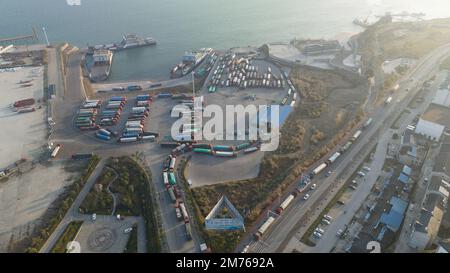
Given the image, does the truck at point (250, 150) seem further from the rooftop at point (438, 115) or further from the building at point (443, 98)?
the building at point (443, 98)

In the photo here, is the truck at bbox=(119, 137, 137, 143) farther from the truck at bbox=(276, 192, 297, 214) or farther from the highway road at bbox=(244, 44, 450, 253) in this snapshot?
the truck at bbox=(276, 192, 297, 214)

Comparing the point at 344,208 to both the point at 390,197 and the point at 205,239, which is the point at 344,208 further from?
the point at 205,239

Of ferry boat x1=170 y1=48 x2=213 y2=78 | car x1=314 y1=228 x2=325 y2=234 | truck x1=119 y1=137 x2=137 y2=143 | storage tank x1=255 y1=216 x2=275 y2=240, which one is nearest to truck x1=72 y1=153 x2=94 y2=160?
truck x1=119 y1=137 x2=137 y2=143

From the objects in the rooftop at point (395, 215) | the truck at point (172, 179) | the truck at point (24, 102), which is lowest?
the rooftop at point (395, 215)

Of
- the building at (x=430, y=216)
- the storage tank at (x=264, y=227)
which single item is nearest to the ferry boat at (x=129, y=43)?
the storage tank at (x=264, y=227)

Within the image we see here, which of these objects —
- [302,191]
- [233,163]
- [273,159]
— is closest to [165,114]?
[233,163]

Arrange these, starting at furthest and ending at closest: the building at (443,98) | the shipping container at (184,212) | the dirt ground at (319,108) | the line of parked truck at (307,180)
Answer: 1. the building at (443,98)
2. the dirt ground at (319,108)
3. the shipping container at (184,212)
4. the line of parked truck at (307,180)

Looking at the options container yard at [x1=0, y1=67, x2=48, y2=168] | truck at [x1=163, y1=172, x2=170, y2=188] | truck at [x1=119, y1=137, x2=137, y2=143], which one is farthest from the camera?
truck at [x1=119, y1=137, x2=137, y2=143]
